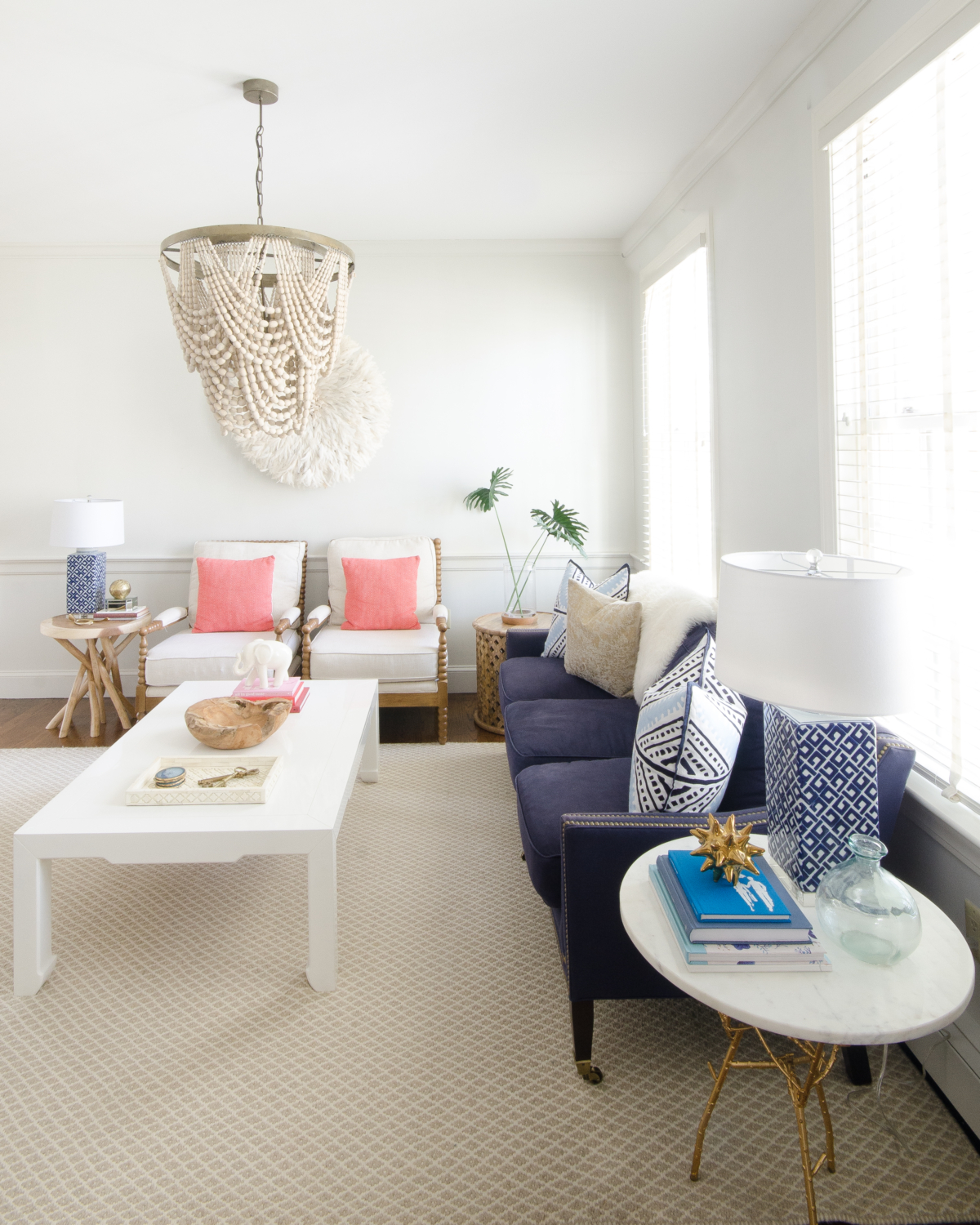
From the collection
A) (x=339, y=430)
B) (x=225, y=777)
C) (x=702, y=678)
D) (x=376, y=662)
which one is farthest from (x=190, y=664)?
(x=702, y=678)

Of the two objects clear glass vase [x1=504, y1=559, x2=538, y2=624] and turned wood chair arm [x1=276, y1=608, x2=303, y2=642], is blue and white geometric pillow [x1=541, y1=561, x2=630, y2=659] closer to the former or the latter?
clear glass vase [x1=504, y1=559, x2=538, y2=624]

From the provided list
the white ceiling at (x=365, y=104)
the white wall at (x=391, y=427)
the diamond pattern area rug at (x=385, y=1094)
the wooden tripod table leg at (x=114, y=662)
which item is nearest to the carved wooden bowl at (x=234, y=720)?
the diamond pattern area rug at (x=385, y=1094)

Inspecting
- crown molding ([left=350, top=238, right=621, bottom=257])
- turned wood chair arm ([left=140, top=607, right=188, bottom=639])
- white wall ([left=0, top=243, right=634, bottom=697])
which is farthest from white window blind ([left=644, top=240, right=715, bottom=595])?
turned wood chair arm ([left=140, top=607, right=188, bottom=639])

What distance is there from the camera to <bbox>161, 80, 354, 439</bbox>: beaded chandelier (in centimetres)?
231

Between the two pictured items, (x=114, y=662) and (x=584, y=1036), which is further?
(x=114, y=662)

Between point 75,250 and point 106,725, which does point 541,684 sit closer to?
point 106,725

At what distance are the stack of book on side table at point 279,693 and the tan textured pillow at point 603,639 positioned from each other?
3.51 ft

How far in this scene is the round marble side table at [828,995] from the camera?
47.9 inches

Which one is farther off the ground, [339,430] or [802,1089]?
[339,430]

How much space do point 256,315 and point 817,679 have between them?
70.7 inches

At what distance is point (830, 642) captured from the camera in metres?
1.41

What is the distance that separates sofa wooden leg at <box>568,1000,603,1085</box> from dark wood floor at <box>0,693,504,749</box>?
7.59ft

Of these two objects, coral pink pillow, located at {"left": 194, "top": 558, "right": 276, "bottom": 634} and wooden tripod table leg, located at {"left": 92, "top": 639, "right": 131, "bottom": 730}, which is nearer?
wooden tripod table leg, located at {"left": 92, "top": 639, "right": 131, "bottom": 730}

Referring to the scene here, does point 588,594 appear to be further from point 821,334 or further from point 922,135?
point 922,135
